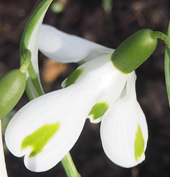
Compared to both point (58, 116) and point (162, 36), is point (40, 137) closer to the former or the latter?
point (58, 116)

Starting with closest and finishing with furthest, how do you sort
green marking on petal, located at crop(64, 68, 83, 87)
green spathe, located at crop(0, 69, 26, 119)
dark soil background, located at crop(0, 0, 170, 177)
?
green spathe, located at crop(0, 69, 26, 119)
green marking on petal, located at crop(64, 68, 83, 87)
dark soil background, located at crop(0, 0, 170, 177)

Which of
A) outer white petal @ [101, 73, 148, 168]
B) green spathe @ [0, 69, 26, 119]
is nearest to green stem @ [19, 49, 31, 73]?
green spathe @ [0, 69, 26, 119]

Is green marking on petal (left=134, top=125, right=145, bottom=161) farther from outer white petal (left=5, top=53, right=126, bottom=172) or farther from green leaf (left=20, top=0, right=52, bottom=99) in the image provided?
green leaf (left=20, top=0, right=52, bottom=99)

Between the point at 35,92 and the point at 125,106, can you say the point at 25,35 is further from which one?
the point at 125,106

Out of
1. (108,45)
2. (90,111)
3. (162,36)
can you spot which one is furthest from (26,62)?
(108,45)

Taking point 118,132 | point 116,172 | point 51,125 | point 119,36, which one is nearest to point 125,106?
point 118,132

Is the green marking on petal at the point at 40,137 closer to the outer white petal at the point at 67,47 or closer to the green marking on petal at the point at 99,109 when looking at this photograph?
the green marking on petal at the point at 99,109
